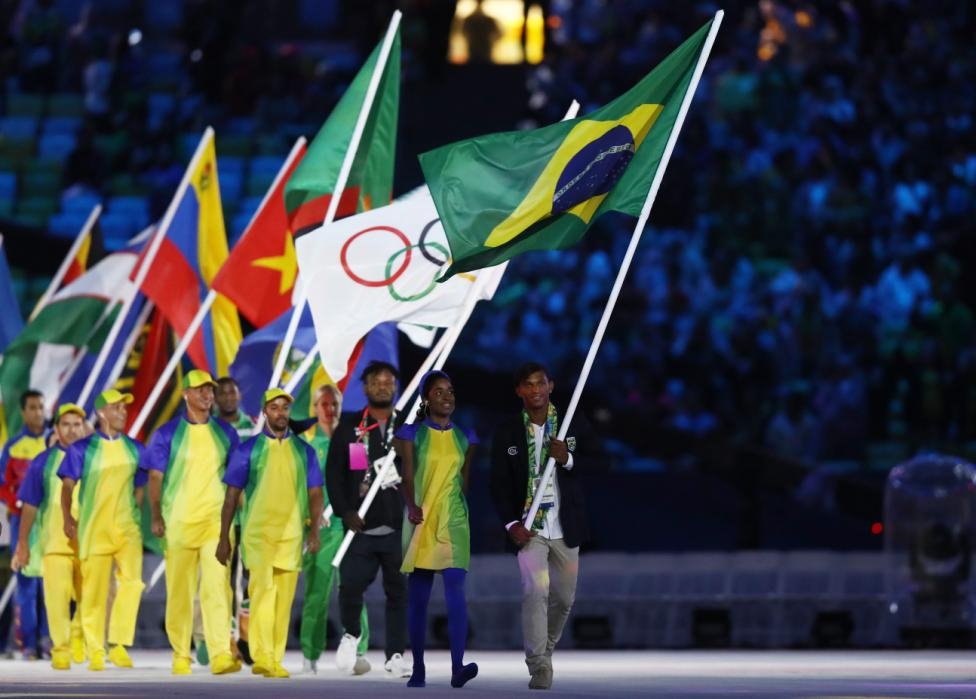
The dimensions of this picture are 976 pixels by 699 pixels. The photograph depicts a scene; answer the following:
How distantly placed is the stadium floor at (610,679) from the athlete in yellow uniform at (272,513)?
381 millimetres

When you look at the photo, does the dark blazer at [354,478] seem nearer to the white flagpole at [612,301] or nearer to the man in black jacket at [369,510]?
the man in black jacket at [369,510]

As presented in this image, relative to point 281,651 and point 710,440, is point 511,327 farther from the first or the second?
point 281,651

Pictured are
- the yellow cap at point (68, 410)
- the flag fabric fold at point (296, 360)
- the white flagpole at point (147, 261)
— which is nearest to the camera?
the yellow cap at point (68, 410)

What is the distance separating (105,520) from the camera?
18250 mm

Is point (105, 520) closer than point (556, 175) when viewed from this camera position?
No

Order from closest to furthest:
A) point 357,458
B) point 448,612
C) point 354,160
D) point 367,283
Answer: point 448,612
point 357,458
point 367,283
point 354,160

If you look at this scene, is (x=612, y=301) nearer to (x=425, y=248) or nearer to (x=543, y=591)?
(x=543, y=591)

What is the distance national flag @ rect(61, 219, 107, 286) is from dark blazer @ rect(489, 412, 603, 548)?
894 centimetres

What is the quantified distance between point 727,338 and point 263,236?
24.2 ft

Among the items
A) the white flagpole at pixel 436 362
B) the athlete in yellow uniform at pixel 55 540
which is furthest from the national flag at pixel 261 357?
the white flagpole at pixel 436 362

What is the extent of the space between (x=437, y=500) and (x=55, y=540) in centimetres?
437

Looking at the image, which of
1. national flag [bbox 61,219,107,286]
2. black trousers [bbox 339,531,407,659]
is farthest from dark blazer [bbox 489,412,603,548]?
national flag [bbox 61,219,107,286]

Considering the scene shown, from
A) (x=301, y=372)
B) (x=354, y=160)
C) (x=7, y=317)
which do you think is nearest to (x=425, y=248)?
(x=301, y=372)

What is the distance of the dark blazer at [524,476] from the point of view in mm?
15062
